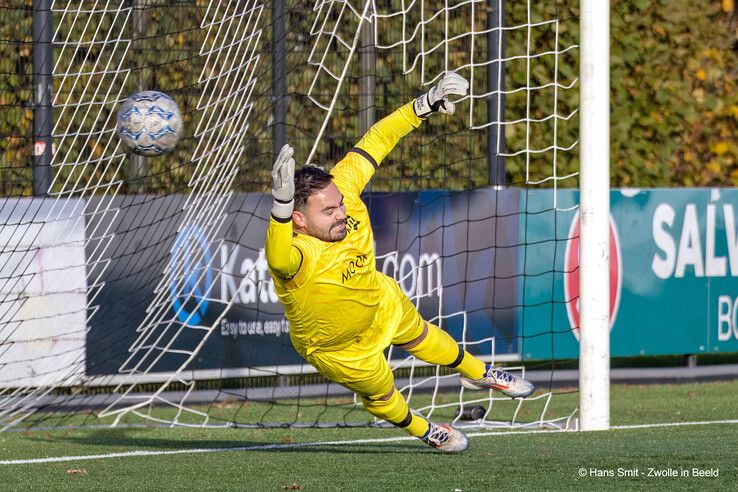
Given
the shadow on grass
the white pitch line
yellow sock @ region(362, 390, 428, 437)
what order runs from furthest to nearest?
the shadow on grass → the white pitch line → yellow sock @ region(362, 390, 428, 437)

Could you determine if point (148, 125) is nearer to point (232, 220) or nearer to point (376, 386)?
point (376, 386)

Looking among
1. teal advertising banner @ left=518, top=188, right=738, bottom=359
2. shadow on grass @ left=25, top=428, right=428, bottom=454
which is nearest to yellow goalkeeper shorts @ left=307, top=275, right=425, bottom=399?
shadow on grass @ left=25, top=428, right=428, bottom=454

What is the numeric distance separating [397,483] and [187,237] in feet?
13.2

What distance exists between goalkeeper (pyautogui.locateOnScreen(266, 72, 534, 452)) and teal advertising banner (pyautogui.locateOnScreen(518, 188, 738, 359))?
3.32m

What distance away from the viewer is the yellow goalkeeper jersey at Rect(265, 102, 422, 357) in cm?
667

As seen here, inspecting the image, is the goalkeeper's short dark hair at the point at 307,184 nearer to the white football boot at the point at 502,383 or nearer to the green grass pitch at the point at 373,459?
the green grass pitch at the point at 373,459

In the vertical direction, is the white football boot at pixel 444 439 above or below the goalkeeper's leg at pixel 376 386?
below

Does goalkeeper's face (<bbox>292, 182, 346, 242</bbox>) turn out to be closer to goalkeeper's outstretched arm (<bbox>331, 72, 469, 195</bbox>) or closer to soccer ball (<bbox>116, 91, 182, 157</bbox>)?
goalkeeper's outstretched arm (<bbox>331, 72, 469, 195</bbox>)

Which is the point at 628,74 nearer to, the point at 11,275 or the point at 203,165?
the point at 203,165

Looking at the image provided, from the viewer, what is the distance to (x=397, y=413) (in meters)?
7.09

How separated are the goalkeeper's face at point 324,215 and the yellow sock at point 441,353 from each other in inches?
40.8

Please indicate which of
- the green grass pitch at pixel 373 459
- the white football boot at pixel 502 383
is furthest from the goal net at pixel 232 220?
the white football boot at pixel 502 383

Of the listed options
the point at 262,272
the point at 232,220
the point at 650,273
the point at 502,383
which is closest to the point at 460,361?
the point at 502,383

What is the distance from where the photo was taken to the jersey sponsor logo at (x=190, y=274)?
988 cm
